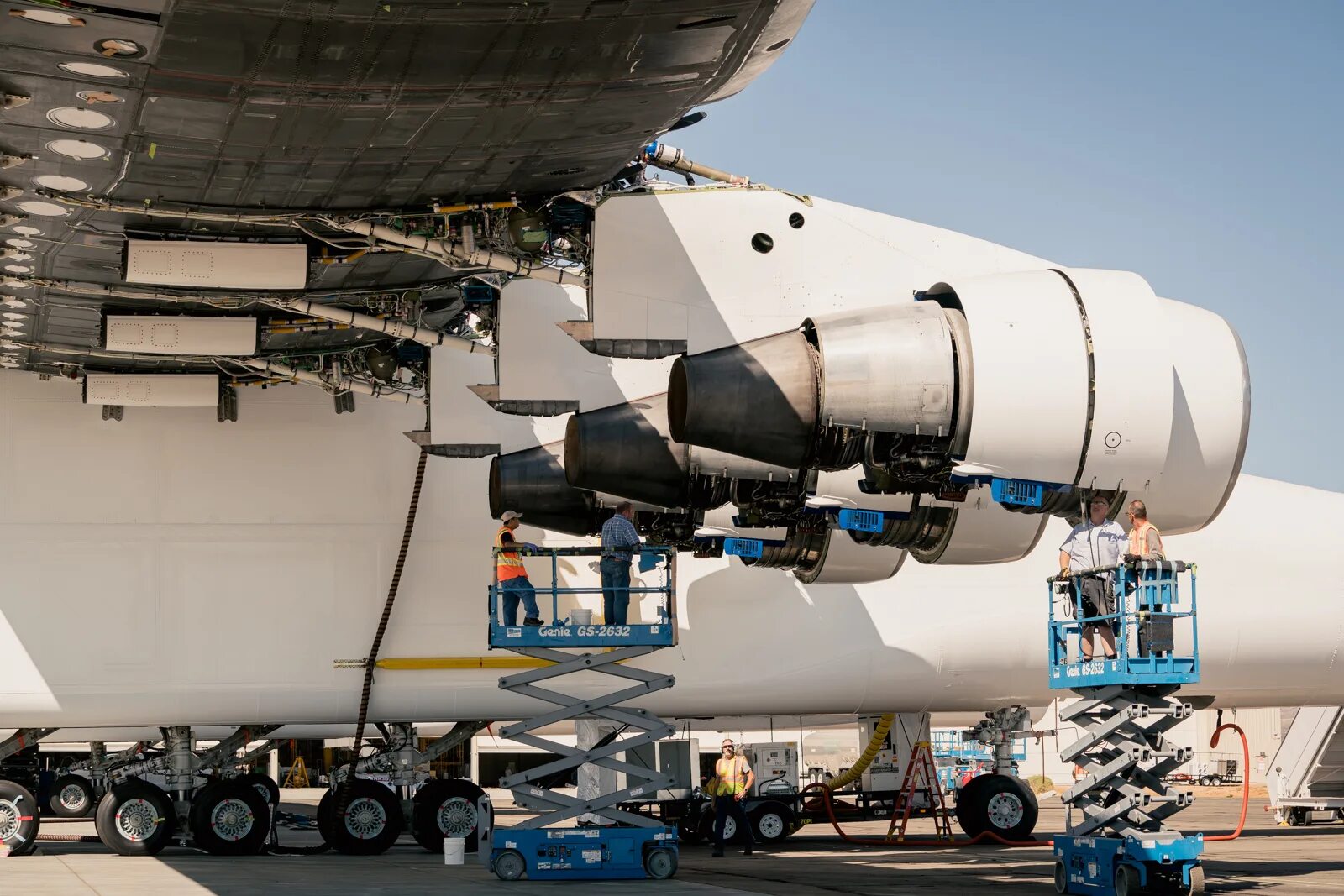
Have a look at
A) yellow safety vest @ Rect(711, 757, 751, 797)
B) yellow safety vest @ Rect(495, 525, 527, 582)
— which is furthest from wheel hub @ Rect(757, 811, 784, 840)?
yellow safety vest @ Rect(495, 525, 527, 582)

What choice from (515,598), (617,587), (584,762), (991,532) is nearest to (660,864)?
(584,762)

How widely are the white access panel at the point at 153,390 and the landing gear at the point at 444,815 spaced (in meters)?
6.58

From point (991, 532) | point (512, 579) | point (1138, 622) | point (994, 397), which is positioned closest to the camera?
point (994, 397)

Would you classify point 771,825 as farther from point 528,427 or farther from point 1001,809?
point 528,427

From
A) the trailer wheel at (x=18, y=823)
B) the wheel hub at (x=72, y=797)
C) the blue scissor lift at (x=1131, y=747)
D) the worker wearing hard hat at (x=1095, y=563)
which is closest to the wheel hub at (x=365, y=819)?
the trailer wheel at (x=18, y=823)

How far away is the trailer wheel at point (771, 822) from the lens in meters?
24.8

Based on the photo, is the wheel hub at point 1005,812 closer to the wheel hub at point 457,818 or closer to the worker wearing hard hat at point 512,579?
the wheel hub at point 457,818

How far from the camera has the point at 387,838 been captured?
21.8m

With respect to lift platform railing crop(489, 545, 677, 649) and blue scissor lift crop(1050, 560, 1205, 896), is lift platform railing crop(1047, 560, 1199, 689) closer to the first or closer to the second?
blue scissor lift crop(1050, 560, 1205, 896)

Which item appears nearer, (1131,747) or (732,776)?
(1131,747)

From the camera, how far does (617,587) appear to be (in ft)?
58.1

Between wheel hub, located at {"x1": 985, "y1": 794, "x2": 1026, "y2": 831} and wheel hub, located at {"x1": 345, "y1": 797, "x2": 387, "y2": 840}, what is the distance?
901cm

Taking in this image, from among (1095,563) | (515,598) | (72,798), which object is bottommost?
(72,798)

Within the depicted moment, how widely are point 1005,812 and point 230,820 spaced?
37.1 feet
